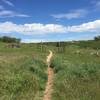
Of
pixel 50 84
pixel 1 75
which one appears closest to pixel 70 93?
pixel 50 84

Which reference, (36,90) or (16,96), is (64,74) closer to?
(36,90)

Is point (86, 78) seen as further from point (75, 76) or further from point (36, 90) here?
point (36, 90)

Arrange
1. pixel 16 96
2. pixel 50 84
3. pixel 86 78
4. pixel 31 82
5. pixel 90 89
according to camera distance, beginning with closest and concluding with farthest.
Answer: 1. pixel 16 96
2. pixel 90 89
3. pixel 31 82
4. pixel 50 84
5. pixel 86 78

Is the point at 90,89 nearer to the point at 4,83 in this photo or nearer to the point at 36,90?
the point at 36,90

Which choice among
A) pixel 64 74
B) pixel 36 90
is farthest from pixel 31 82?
pixel 64 74

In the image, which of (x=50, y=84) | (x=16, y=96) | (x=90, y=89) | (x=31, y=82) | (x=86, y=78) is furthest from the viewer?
(x=86, y=78)

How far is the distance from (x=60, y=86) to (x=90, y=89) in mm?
1685

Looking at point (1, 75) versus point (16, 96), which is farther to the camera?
point (1, 75)

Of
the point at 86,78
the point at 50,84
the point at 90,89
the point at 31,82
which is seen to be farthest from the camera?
the point at 86,78

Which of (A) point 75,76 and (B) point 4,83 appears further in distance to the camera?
(A) point 75,76

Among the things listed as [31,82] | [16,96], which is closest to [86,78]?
[31,82]

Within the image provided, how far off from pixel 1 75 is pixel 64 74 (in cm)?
474

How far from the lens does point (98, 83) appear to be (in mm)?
18609

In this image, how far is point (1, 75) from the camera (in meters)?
18.2
